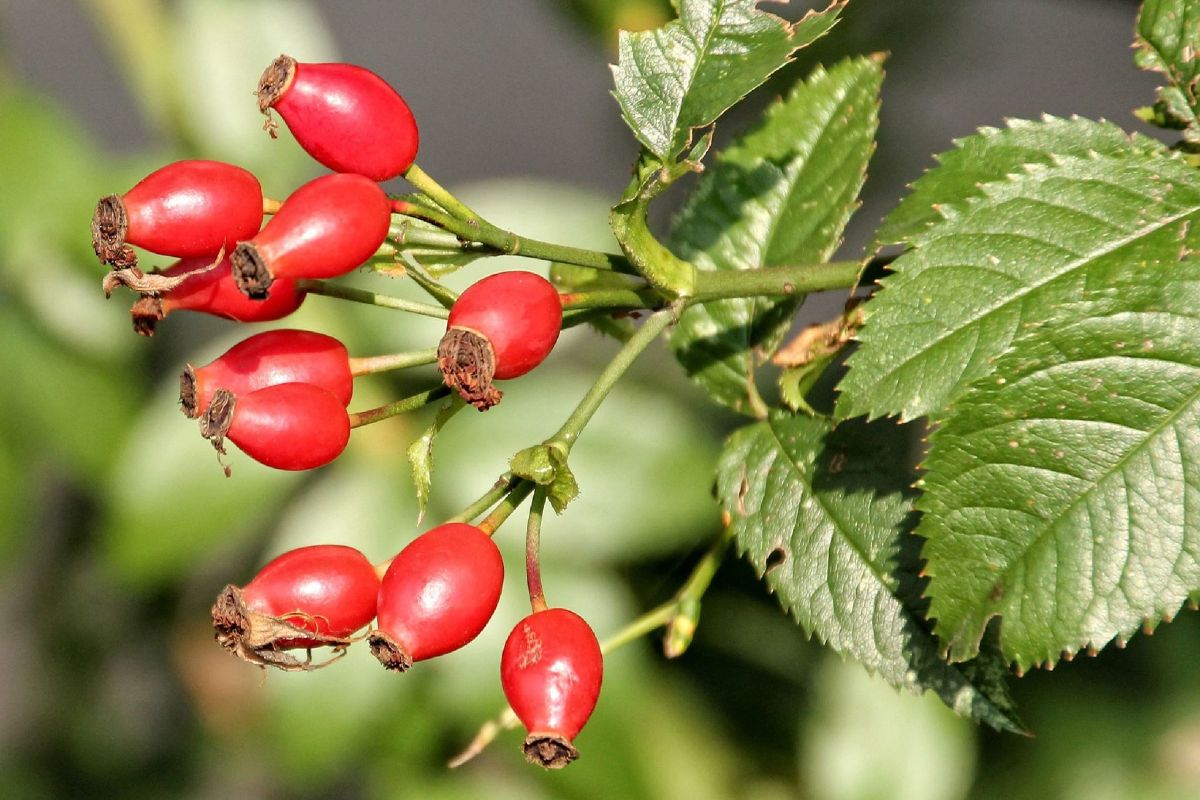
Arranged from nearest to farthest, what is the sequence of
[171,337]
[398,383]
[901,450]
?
[901,450] → [398,383] → [171,337]

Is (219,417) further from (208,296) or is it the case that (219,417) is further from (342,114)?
(342,114)

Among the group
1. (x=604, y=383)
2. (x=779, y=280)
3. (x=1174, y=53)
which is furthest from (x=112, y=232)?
(x=1174, y=53)

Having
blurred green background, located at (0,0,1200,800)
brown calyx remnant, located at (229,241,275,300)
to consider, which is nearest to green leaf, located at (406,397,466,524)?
brown calyx remnant, located at (229,241,275,300)

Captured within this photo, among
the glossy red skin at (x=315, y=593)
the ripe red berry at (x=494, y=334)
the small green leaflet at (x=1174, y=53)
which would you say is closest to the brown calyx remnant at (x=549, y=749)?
the glossy red skin at (x=315, y=593)

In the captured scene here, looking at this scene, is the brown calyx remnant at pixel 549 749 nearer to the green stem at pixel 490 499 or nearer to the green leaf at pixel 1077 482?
the green stem at pixel 490 499

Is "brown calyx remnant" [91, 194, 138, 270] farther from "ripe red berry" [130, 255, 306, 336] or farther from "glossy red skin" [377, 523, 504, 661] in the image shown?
"glossy red skin" [377, 523, 504, 661]

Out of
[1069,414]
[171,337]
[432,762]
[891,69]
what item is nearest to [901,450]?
[1069,414]

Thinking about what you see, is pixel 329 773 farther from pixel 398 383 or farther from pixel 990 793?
pixel 990 793
